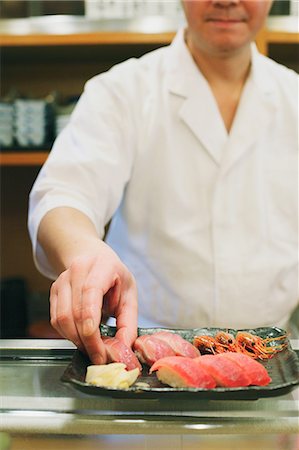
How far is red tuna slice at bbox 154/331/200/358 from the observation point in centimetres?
104

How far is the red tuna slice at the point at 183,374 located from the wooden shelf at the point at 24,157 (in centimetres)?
192

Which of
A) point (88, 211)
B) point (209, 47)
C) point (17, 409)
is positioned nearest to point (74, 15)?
point (209, 47)

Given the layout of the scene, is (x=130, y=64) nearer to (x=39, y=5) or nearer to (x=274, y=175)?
(x=274, y=175)

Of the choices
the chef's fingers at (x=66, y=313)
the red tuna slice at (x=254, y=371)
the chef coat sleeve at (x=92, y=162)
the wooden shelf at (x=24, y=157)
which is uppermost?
the red tuna slice at (x=254, y=371)

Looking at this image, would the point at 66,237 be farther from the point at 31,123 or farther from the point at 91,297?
the point at 31,123

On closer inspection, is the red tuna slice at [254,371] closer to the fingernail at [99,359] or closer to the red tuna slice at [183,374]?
the red tuna slice at [183,374]

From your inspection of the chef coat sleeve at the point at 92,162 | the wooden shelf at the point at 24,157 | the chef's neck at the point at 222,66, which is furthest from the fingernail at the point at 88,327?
the wooden shelf at the point at 24,157

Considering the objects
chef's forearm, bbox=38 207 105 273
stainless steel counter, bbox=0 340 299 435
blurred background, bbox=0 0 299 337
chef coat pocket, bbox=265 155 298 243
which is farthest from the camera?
blurred background, bbox=0 0 299 337

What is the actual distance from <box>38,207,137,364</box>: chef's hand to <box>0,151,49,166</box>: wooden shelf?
1.48 metres

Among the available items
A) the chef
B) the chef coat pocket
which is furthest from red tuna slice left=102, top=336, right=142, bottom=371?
the chef coat pocket

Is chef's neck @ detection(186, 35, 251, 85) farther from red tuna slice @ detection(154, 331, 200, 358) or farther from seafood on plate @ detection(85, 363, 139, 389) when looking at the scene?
seafood on plate @ detection(85, 363, 139, 389)

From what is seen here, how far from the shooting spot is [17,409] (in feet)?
2.93

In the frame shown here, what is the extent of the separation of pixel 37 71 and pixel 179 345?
2.38 meters

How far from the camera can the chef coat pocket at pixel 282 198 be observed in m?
1.87
